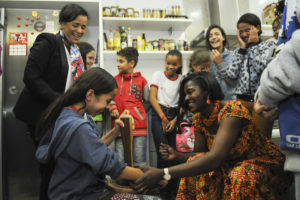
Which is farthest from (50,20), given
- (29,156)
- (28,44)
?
(29,156)

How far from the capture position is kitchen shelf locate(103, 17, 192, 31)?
350 cm

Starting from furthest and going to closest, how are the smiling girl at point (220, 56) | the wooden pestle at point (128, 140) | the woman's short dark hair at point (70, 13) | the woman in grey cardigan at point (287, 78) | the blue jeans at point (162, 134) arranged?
the blue jeans at point (162, 134) < the smiling girl at point (220, 56) < the woman's short dark hair at point (70, 13) < the wooden pestle at point (128, 140) < the woman in grey cardigan at point (287, 78)

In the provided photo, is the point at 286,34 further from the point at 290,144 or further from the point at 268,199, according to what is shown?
the point at 268,199

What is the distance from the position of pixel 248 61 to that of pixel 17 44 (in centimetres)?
262

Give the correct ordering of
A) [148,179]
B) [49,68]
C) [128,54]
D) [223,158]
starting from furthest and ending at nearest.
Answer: [128,54] → [49,68] → [223,158] → [148,179]

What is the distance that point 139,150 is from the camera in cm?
265

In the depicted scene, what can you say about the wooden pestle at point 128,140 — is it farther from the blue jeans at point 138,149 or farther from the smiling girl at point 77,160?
the blue jeans at point 138,149

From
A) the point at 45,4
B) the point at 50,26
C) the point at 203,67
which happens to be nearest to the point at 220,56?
the point at 203,67

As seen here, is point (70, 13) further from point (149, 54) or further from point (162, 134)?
point (149, 54)

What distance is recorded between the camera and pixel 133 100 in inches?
109

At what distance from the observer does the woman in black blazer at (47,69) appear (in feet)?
5.32

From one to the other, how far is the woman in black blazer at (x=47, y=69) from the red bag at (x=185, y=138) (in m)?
1.18

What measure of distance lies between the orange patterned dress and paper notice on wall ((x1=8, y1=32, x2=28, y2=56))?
2.55 metres

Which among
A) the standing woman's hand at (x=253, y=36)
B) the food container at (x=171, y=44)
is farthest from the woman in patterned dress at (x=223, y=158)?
the food container at (x=171, y=44)
